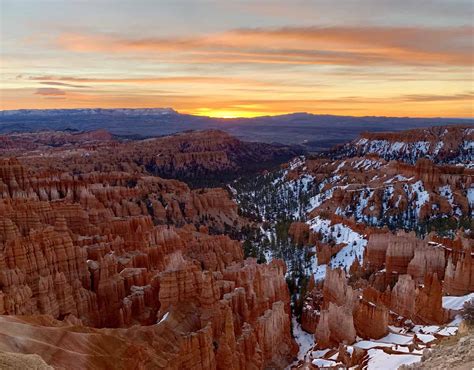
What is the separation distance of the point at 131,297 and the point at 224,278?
5910mm

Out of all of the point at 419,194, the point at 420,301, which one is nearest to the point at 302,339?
the point at 420,301

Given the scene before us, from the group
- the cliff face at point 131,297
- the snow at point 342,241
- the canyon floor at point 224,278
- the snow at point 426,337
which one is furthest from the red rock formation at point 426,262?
the snow at point 426,337

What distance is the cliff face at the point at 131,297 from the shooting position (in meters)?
16.3

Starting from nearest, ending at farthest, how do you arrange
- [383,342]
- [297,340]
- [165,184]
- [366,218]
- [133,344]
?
[133,344]
[383,342]
[297,340]
[366,218]
[165,184]

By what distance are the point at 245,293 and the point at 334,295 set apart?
699 centimetres

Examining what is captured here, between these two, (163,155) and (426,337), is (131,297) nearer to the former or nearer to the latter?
(426,337)

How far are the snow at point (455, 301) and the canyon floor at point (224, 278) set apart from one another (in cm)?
11

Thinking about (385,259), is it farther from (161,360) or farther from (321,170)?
(321,170)

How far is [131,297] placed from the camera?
76.7ft

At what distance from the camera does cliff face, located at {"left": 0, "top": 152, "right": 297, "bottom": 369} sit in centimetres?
1634

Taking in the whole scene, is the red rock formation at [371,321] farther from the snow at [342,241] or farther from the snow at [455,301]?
the snow at [342,241]

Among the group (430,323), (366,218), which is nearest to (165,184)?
(366,218)

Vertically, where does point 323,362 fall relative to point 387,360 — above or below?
below

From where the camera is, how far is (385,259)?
39.1 metres
